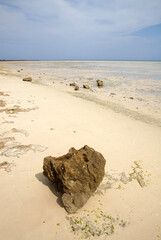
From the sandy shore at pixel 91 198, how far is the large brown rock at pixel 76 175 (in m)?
0.30

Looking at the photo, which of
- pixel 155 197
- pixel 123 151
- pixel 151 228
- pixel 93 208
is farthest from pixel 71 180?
pixel 123 151

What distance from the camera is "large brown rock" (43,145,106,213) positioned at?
12.4ft

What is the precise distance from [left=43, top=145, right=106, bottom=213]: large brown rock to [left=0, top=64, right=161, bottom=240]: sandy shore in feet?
0.97

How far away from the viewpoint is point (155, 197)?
4.60 meters

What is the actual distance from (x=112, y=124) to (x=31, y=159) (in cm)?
547

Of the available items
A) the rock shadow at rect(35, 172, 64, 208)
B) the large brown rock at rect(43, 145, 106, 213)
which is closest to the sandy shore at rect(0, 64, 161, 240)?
the rock shadow at rect(35, 172, 64, 208)

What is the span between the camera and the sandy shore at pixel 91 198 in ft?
11.7

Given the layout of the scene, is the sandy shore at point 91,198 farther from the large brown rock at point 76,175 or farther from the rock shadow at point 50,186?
the large brown rock at point 76,175

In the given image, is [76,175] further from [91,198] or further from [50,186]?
[50,186]

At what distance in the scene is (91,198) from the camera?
4266 mm

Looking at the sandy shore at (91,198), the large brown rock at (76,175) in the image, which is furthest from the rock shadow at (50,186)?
the large brown rock at (76,175)

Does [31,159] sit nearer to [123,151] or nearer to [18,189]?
[18,189]

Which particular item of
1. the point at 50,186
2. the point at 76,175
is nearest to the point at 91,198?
the point at 76,175

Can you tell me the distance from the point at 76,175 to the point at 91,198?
3.10ft
